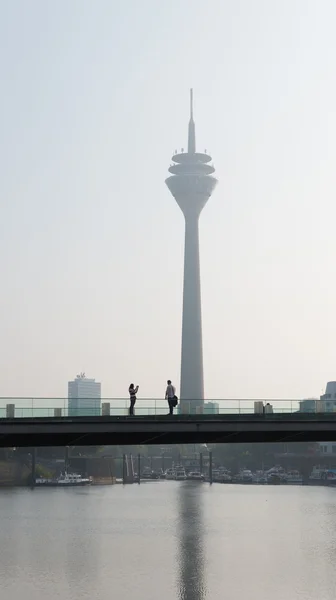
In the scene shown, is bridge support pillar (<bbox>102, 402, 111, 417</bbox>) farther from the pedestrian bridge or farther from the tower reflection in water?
the tower reflection in water

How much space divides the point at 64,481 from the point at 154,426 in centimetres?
14637

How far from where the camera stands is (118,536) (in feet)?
292

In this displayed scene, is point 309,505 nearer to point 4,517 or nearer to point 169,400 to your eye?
point 4,517

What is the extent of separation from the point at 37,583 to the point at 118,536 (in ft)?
94.6

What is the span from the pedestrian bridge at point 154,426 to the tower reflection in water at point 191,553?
1092cm

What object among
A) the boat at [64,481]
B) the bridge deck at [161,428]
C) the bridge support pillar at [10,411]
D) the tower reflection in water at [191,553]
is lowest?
the tower reflection in water at [191,553]

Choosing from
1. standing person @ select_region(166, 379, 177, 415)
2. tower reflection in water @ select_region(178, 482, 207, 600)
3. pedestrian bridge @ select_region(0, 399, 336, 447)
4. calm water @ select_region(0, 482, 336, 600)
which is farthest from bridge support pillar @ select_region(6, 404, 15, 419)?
tower reflection in water @ select_region(178, 482, 207, 600)

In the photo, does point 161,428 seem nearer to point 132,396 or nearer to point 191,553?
point 132,396

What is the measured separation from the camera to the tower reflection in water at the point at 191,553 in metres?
58.4

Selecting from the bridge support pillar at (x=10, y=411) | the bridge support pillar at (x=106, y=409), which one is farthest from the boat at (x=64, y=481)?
the bridge support pillar at (x=10, y=411)

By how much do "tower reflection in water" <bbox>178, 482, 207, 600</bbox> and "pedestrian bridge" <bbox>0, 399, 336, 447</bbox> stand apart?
10.9 meters

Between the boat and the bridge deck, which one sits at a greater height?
the bridge deck

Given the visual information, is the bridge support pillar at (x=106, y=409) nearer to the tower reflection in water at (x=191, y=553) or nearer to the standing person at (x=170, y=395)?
the standing person at (x=170, y=395)

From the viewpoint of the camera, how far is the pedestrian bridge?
48094mm
